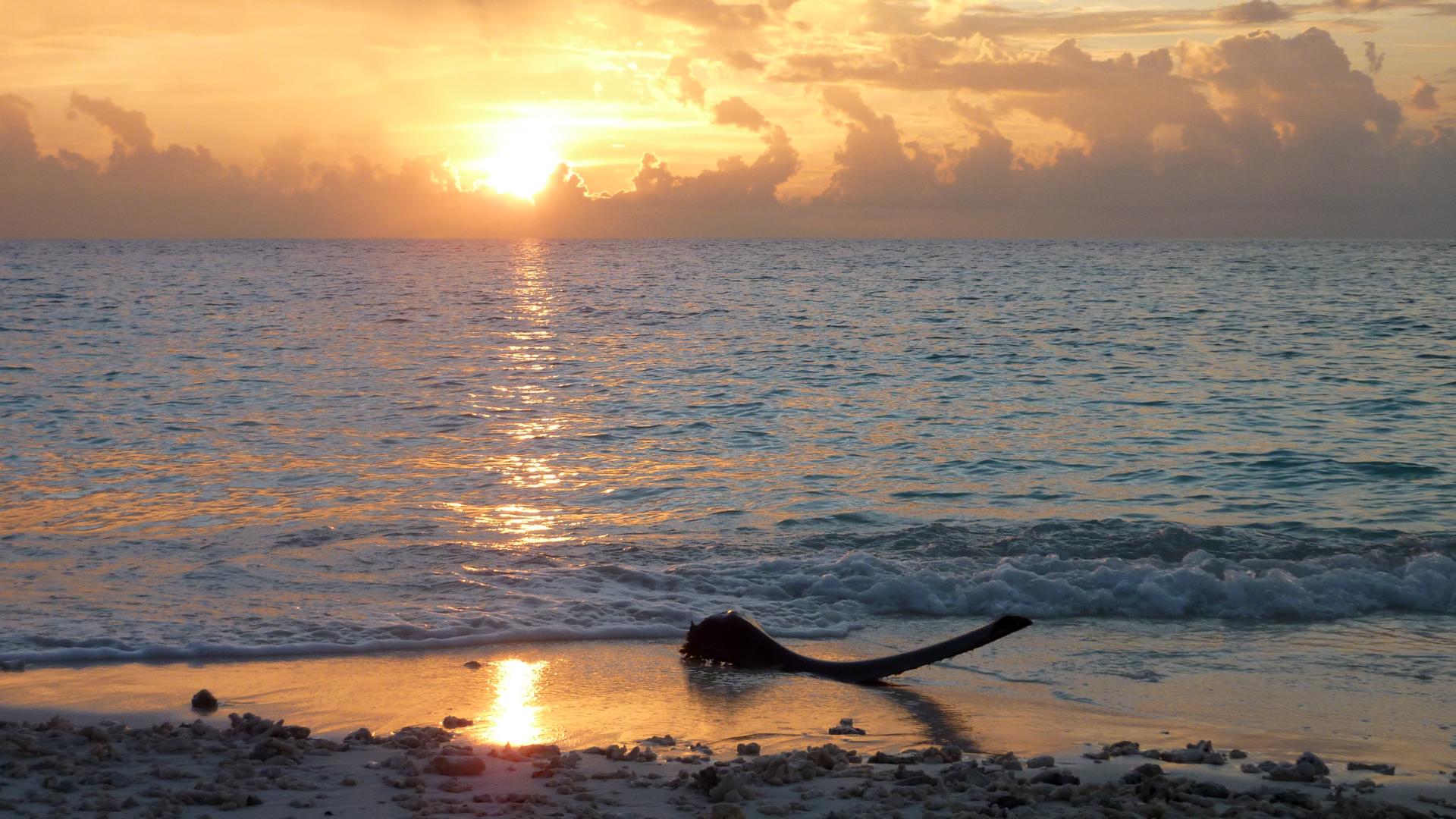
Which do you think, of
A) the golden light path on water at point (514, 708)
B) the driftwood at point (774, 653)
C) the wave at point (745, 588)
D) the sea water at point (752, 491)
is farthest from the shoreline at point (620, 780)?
the wave at point (745, 588)

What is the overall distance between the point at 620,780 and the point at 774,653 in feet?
8.61

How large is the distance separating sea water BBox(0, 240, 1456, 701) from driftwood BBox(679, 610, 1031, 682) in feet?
2.49

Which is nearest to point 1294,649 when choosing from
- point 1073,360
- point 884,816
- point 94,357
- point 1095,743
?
point 1095,743

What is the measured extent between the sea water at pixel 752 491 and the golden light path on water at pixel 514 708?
0.81m

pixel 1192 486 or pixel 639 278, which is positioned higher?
pixel 639 278

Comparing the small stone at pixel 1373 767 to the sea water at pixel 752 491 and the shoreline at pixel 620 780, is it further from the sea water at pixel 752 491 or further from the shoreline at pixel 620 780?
the sea water at pixel 752 491

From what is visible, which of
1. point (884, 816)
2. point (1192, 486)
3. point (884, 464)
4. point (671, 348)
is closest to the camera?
point (884, 816)

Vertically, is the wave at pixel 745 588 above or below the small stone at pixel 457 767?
above

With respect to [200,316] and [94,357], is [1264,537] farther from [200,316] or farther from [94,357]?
[200,316]

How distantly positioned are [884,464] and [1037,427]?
13.5 ft

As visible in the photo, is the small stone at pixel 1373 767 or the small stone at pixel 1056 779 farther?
the small stone at pixel 1373 767

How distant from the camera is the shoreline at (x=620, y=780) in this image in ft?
15.8

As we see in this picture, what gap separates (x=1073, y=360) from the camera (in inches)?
1104

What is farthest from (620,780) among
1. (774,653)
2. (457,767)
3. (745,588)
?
(745,588)
